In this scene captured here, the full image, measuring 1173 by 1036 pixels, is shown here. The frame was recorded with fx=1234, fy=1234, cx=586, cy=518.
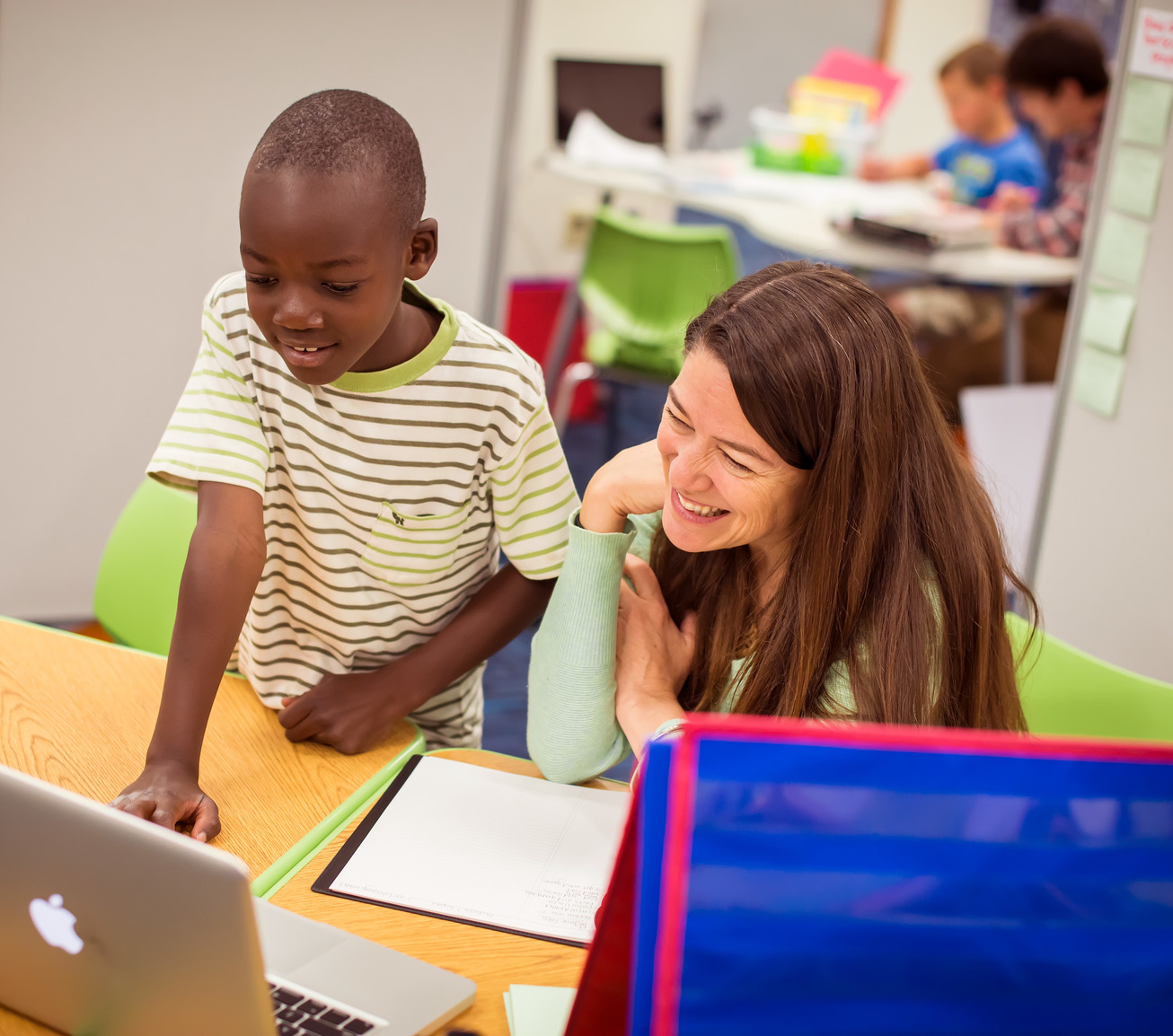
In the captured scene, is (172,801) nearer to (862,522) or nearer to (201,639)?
(201,639)

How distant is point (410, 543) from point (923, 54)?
22.1 ft

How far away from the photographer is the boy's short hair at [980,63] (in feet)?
14.3

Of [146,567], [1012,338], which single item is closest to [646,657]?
[146,567]

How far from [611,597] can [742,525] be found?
0.17 meters

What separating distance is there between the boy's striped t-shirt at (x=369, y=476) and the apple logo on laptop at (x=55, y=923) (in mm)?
458

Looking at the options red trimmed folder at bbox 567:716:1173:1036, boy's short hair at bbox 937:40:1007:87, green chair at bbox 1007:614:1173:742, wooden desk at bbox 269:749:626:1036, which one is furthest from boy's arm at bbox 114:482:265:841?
boy's short hair at bbox 937:40:1007:87

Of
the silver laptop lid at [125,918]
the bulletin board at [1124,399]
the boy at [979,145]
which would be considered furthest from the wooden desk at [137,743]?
the boy at [979,145]

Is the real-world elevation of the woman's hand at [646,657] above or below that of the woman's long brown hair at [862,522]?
below

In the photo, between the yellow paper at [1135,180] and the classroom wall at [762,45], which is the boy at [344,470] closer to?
the yellow paper at [1135,180]

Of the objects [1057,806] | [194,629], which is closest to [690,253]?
[194,629]

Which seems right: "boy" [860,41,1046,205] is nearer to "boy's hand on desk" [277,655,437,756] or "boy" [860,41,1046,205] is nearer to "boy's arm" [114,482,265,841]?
"boy's hand on desk" [277,655,437,756]

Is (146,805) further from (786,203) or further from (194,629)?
(786,203)

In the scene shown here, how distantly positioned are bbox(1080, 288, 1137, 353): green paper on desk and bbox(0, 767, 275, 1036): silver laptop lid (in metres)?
1.93

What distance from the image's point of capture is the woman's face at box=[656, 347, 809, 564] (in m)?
1.09
